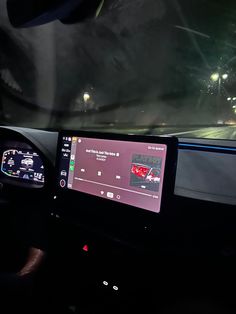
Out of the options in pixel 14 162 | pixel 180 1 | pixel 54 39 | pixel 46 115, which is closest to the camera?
pixel 180 1

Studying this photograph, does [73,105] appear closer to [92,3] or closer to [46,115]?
[46,115]

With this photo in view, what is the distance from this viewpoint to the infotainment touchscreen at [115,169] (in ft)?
4.04

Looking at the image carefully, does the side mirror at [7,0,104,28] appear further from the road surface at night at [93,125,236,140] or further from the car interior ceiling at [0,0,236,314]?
the road surface at night at [93,125,236,140]

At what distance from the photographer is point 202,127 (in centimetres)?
183

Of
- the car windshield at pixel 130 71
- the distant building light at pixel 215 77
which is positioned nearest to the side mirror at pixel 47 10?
the car windshield at pixel 130 71

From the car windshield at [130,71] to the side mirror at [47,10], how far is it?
0.23 metres

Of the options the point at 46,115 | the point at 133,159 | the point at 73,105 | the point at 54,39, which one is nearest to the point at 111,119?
the point at 73,105

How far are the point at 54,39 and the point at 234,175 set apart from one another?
2.02 metres

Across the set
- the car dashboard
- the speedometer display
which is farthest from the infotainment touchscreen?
the speedometer display

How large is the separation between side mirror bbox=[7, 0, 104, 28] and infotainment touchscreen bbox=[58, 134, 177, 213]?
2.10 ft

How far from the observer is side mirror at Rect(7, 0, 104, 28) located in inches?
53.8

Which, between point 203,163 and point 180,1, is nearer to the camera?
point 203,163

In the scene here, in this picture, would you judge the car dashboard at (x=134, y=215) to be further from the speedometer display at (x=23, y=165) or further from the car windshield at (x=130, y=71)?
the speedometer display at (x=23, y=165)

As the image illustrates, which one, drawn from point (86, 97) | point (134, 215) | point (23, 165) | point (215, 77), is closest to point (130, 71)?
point (86, 97)
